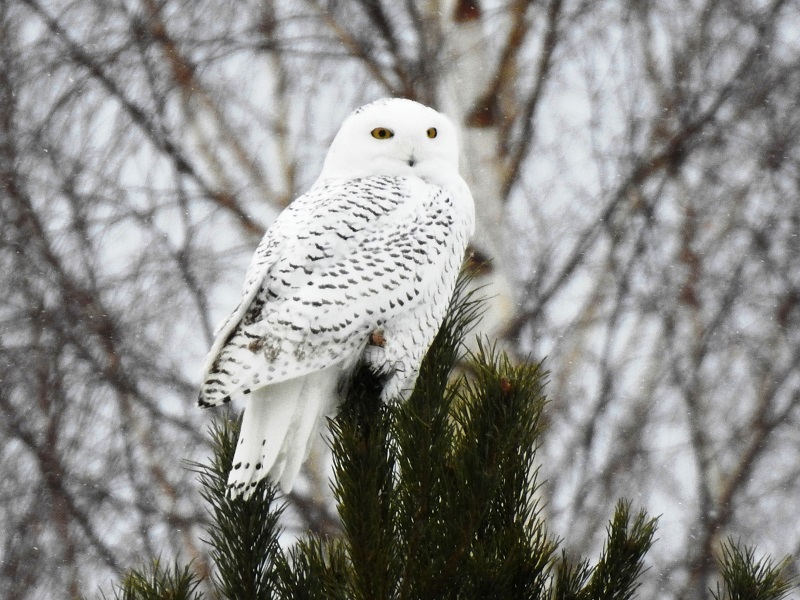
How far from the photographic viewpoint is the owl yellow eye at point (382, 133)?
7.78 ft

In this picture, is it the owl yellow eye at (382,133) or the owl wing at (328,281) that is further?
the owl yellow eye at (382,133)

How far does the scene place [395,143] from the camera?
237 cm

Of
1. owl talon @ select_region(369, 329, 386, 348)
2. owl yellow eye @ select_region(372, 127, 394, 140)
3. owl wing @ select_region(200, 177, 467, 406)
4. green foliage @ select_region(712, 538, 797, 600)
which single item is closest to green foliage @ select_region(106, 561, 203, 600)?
owl wing @ select_region(200, 177, 467, 406)

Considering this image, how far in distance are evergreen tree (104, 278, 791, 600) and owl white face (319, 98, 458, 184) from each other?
559mm

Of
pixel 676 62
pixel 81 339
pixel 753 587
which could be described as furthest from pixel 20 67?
pixel 753 587

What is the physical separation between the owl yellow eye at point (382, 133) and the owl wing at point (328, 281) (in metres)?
0.13

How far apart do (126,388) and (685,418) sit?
9.06 ft

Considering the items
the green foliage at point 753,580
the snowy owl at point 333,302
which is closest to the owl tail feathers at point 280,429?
the snowy owl at point 333,302

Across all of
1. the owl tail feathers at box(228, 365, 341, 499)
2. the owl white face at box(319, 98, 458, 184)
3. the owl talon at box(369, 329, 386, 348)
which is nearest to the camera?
the owl tail feathers at box(228, 365, 341, 499)

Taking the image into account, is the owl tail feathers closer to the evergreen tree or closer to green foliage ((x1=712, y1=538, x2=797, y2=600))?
the evergreen tree

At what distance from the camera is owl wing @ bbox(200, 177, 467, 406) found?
2.00 metres

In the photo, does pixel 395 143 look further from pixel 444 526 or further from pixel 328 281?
pixel 444 526

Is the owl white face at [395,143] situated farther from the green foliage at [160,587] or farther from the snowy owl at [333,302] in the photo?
the green foliage at [160,587]

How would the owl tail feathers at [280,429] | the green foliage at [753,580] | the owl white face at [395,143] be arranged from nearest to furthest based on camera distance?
the green foliage at [753,580], the owl tail feathers at [280,429], the owl white face at [395,143]
